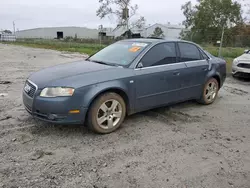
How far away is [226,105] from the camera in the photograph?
572 centimetres

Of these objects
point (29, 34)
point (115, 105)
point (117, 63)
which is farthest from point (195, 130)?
point (29, 34)

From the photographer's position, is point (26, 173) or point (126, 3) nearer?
point (26, 173)

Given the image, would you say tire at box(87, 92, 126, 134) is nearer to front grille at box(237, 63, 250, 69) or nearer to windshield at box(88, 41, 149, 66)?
windshield at box(88, 41, 149, 66)

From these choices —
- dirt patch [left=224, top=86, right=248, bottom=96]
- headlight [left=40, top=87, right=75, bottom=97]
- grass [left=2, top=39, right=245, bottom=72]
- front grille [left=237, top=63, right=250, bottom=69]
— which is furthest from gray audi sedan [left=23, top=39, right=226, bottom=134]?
grass [left=2, top=39, right=245, bottom=72]

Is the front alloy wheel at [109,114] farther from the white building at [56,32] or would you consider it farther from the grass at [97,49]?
the white building at [56,32]

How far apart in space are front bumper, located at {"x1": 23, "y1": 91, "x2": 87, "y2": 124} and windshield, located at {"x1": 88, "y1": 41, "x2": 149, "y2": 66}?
1.21 metres

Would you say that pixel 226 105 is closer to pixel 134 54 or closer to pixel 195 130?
pixel 195 130

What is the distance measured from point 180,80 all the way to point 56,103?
247 cm

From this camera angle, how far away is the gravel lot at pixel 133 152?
8.96 ft

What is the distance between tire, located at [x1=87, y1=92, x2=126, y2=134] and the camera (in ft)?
12.1

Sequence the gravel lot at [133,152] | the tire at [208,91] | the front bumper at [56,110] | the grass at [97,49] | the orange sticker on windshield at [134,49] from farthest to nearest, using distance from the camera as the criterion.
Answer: the grass at [97,49], the tire at [208,91], the orange sticker on windshield at [134,49], the front bumper at [56,110], the gravel lot at [133,152]

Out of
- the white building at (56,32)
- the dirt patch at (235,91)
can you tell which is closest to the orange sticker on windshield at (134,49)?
the dirt patch at (235,91)

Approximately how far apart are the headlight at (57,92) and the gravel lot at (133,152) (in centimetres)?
66

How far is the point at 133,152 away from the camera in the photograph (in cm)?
334
